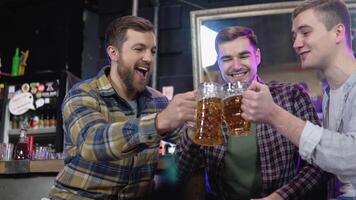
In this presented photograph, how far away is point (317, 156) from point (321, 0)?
0.65 m

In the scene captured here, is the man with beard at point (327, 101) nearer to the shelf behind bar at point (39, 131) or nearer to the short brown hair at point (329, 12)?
the short brown hair at point (329, 12)

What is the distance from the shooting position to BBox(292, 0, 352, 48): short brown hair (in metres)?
1.50

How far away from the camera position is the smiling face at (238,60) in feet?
6.00

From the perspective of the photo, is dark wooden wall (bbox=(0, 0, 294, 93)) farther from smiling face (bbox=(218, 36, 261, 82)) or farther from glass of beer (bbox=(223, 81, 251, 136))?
glass of beer (bbox=(223, 81, 251, 136))

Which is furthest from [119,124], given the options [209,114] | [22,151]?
[22,151]

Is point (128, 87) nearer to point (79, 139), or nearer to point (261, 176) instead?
point (79, 139)

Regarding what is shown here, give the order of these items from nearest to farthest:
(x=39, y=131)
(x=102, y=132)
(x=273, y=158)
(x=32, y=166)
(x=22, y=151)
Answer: (x=102, y=132), (x=273, y=158), (x=32, y=166), (x=22, y=151), (x=39, y=131)

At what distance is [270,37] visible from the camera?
315 cm

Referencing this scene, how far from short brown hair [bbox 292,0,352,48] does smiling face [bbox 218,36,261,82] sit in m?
0.33

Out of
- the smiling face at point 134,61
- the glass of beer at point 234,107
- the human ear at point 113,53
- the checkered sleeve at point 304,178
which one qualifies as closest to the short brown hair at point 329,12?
the checkered sleeve at point 304,178

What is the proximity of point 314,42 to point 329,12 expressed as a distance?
0.13 m

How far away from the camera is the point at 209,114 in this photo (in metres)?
1.20

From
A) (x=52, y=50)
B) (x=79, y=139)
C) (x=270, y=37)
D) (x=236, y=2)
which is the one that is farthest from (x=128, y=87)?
(x=52, y=50)

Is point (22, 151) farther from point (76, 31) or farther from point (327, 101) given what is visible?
point (76, 31)
